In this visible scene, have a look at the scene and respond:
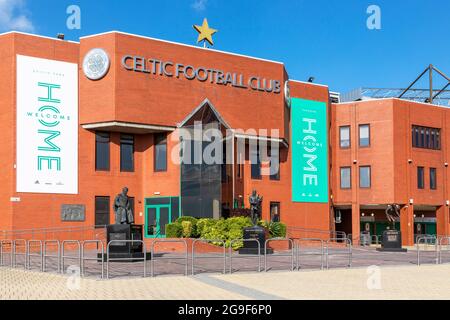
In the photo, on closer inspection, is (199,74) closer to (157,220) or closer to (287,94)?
(287,94)

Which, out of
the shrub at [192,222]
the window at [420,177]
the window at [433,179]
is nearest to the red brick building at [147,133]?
the shrub at [192,222]

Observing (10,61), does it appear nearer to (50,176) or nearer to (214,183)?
(50,176)

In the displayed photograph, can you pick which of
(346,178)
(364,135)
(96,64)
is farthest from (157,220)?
(364,135)

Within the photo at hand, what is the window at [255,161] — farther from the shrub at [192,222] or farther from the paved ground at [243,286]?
the paved ground at [243,286]

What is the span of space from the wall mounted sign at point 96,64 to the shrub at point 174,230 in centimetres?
883

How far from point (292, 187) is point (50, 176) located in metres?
16.3

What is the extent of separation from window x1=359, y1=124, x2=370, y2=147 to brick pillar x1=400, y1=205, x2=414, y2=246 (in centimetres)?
543

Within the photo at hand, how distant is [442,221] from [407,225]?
4.09 metres

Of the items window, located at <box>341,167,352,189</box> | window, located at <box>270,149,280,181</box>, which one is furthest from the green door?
window, located at <box>341,167,352,189</box>

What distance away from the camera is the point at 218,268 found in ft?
67.5

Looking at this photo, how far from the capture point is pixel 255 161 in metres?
41.0

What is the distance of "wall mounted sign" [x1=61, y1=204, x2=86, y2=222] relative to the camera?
111ft

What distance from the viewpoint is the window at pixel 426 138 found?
47562 mm

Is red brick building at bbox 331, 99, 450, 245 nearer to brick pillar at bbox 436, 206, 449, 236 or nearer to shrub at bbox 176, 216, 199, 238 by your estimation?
brick pillar at bbox 436, 206, 449, 236
